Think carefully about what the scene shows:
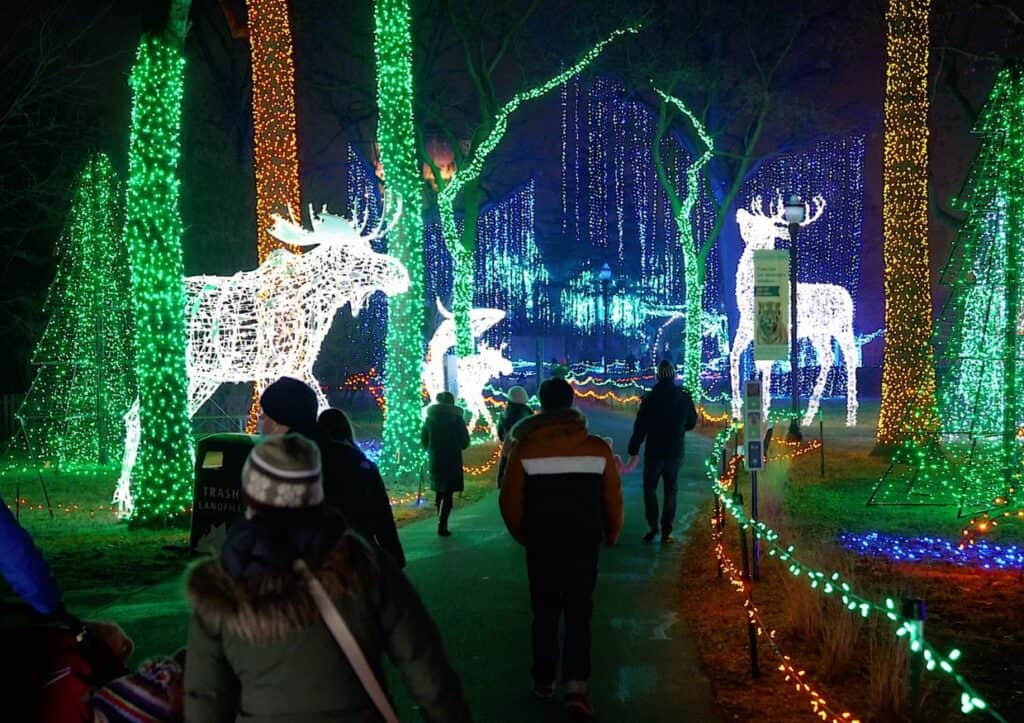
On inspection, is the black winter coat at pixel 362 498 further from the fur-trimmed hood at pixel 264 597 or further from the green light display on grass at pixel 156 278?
the green light display on grass at pixel 156 278

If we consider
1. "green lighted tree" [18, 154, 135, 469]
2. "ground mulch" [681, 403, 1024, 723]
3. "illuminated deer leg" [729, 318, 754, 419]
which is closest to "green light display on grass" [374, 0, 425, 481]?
"ground mulch" [681, 403, 1024, 723]

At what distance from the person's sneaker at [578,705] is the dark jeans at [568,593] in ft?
0.29

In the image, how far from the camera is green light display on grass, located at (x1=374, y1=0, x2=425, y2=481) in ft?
58.4

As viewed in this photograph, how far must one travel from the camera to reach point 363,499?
521 centimetres

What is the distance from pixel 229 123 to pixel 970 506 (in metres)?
27.6

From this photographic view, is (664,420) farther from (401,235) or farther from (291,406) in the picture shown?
(401,235)

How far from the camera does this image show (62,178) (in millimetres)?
26172

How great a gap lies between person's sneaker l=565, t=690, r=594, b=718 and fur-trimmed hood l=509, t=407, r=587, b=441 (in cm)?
149

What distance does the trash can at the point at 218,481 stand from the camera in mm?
8828

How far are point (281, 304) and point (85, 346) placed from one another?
8.72m

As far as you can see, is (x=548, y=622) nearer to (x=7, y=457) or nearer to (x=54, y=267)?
(x=7, y=457)

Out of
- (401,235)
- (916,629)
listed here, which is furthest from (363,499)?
(401,235)

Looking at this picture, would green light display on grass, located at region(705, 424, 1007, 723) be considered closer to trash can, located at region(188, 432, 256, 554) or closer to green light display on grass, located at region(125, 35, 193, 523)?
trash can, located at region(188, 432, 256, 554)

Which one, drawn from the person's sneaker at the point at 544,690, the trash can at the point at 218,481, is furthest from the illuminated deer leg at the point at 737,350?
the person's sneaker at the point at 544,690
